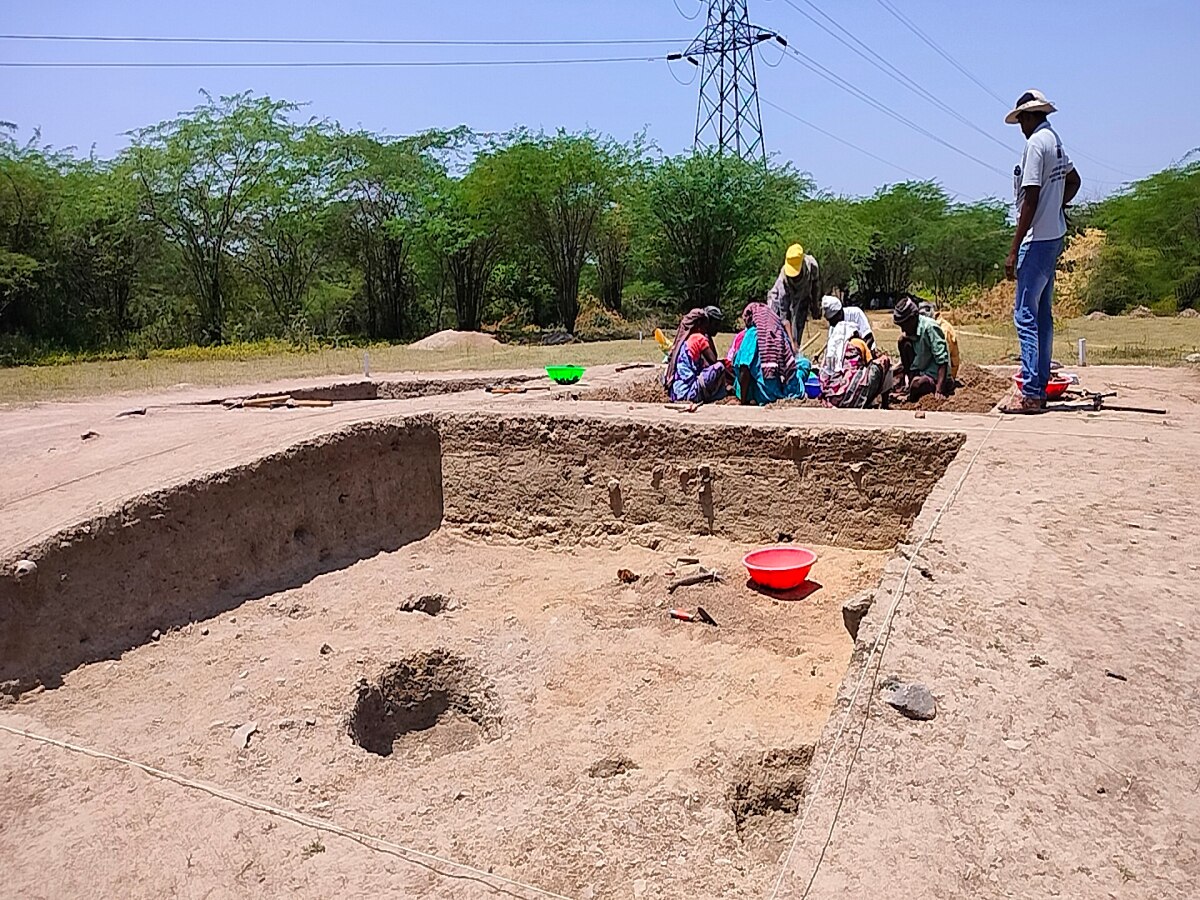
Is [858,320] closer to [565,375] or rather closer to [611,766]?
[565,375]

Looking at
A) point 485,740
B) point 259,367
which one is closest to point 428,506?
point 485,740

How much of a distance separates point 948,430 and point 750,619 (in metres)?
1.85

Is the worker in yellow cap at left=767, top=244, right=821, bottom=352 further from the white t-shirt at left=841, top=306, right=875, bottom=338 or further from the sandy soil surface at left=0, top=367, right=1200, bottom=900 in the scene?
the sandy soil surface at left=0, top=367, right=1200, bottom=900

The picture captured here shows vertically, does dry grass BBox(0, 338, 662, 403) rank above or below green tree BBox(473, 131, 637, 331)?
below

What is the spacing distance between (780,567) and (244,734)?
2.94 metres

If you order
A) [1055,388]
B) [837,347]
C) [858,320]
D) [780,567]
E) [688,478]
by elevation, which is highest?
[858,320]

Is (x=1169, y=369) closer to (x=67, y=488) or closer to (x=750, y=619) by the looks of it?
(x=750, y=619)

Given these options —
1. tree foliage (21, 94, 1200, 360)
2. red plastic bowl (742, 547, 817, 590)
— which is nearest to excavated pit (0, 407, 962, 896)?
red plastic bowl (742, 547, 817, 590)

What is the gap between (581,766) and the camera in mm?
3572

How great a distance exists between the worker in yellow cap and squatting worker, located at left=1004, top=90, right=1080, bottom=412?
293 centimetres

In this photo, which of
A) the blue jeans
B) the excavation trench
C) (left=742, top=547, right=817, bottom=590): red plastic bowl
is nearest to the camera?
the excavation trench

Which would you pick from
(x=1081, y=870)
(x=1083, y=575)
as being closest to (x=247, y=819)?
(x=1081, y=870)

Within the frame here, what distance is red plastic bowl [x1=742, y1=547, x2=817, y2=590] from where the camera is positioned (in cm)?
539

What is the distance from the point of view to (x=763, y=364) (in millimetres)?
7750
